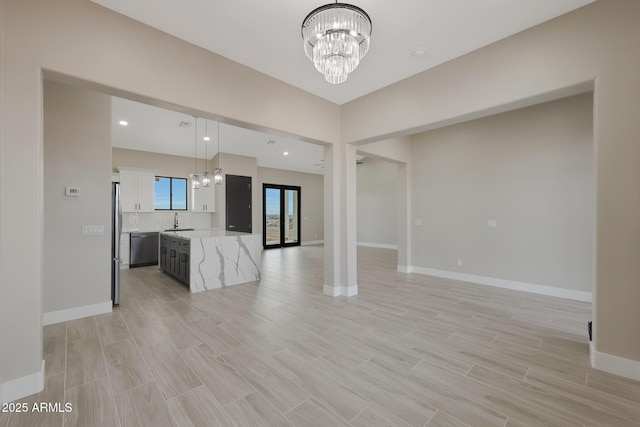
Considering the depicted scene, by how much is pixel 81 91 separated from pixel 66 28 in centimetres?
168

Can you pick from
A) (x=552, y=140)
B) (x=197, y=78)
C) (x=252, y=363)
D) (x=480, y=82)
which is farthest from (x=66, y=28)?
(x=552, y=140)

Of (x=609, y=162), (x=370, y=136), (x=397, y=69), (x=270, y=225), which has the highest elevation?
(x=397, y=69)

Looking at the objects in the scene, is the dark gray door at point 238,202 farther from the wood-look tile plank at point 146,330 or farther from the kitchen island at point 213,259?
the wood-look tile plank at point 146,330

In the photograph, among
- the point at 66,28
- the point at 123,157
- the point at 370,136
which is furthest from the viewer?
the point at 123,157

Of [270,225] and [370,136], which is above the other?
[370,136]

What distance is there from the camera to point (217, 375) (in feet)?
6.90

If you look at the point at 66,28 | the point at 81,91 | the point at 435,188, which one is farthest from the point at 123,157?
the point at 435,188

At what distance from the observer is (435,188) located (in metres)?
5.55

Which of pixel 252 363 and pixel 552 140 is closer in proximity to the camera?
pixel 252 363

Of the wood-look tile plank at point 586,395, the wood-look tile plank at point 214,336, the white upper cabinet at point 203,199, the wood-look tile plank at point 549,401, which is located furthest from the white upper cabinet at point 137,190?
the wood-look tile plank at point 586,395

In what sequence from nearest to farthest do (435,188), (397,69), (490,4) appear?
1. (490,4)
2. (397,69)
3. (435,188)

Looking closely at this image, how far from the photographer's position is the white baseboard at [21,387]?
1797 millimetres

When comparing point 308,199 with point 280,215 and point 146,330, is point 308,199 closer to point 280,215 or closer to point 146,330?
point 280,215

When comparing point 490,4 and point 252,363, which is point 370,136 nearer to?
point 490,4
